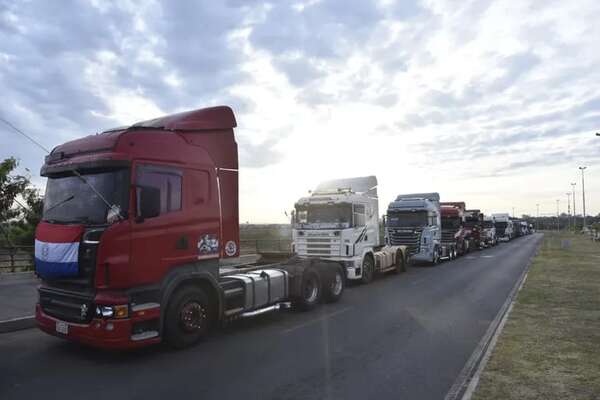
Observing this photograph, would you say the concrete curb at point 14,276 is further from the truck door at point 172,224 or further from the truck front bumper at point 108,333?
the truck door at point 172,224

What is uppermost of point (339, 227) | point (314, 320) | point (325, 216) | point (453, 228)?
point (325, 216)

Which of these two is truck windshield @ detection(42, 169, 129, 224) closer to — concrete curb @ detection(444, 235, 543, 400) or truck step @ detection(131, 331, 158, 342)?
truck step @ detection(131, 331, 158, 342)

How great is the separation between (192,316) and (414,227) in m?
16.1

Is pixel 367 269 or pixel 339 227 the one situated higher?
pixel 339 227

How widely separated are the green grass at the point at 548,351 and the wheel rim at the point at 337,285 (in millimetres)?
4340

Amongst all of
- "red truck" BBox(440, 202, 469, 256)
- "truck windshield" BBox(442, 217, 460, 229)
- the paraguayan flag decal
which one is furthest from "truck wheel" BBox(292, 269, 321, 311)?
"truck windshield" BBox(442, 217, 460, 229)

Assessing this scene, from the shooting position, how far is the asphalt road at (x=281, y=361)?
5.54 m

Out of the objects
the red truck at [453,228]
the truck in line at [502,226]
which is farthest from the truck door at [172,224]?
the truck in line at [502,226]

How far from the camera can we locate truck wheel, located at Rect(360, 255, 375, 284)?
15.9 m

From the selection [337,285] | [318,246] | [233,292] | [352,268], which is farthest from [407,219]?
[233,292]

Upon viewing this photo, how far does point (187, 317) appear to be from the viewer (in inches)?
293

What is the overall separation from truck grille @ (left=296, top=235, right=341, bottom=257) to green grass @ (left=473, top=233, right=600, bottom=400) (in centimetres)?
545

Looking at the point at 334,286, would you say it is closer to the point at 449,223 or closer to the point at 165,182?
the point at 165,182

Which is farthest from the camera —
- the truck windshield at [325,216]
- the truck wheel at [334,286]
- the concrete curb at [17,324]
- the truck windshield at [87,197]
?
the truck windshield at [325,216]
